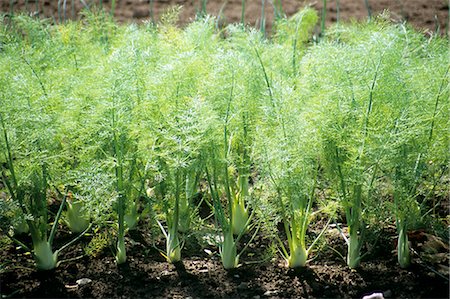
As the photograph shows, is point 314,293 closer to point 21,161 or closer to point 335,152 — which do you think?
point 335,152

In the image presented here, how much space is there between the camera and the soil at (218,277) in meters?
3.13

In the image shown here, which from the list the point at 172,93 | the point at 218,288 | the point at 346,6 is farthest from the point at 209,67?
the point at 346,6

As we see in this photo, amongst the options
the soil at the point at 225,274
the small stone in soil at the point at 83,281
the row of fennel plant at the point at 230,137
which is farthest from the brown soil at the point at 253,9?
the small stone in soil at the point at 83,281

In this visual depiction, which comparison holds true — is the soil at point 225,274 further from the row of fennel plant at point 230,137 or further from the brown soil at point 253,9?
the brown soil at point 253,9

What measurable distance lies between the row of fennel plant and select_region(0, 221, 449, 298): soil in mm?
69

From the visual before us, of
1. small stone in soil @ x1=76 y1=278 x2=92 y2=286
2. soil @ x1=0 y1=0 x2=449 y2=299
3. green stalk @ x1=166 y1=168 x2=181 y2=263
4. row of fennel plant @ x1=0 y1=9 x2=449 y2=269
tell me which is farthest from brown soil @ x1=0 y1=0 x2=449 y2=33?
small stone in soil @ x1=76 y1=278 x2=92 y2=286

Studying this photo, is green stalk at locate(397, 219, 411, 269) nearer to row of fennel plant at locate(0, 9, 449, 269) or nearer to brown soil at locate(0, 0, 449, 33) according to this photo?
row of fennel plant at locate(0, 9, 449, 269)

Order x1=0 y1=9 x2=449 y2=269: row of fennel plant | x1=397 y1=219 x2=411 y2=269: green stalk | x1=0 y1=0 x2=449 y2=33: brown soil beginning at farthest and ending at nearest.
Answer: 1. x1=0 y1=0 x2=449 y2=33: brown soil
2. x1=397 y1=219 x2=411 y2=269: green stalk
3. x1=0 y1=9 x2=449 y2=269: row of fennel plant

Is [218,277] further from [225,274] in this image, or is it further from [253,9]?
[253,9]

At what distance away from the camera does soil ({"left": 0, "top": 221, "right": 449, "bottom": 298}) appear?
313 centimetres

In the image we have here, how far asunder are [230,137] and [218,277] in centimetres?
69

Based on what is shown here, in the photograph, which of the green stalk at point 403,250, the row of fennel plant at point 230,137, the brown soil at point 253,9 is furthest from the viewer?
the brown soil at point 253,9

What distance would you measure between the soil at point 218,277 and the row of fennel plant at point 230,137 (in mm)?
69

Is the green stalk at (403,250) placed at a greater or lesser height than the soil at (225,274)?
greater
